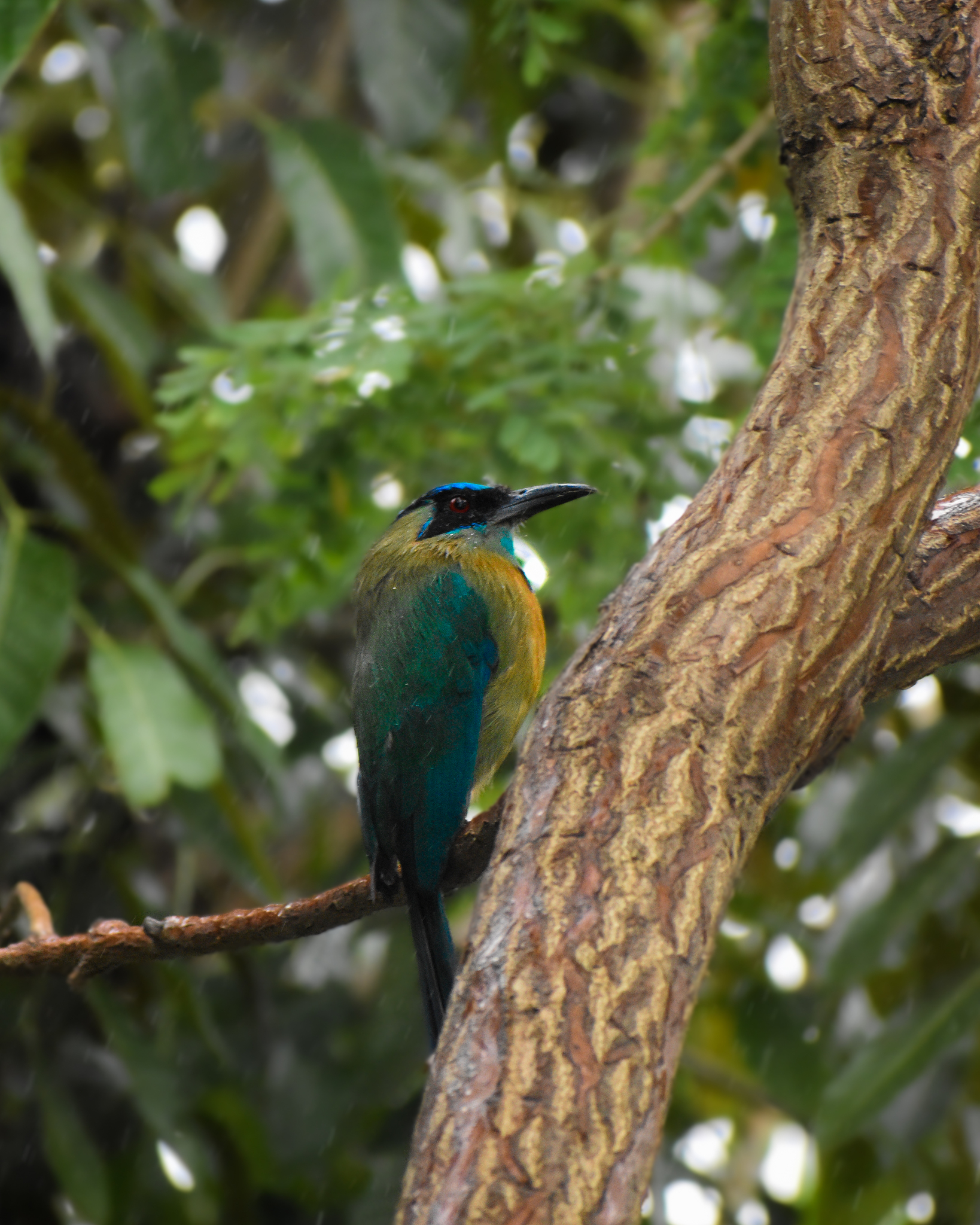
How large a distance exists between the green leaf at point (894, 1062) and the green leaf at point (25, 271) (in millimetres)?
2779

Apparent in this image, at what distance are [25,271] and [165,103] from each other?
50.0 inches

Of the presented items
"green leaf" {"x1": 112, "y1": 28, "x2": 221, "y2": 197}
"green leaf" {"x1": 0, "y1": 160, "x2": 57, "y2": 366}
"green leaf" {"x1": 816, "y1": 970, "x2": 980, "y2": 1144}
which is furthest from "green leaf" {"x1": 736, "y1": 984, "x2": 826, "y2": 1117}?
"green leaf" {"x1": 112, "y1": 28, "x2": 221, "y2": 197}

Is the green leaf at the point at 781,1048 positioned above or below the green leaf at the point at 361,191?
below

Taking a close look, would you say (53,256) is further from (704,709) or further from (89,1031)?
(704,709)

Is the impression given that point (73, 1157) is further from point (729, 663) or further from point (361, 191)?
point (361, 191)

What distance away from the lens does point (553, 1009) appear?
1392 mm

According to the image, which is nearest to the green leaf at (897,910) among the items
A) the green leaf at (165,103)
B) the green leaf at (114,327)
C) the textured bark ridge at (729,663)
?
the textured bark ridge at (729,663)

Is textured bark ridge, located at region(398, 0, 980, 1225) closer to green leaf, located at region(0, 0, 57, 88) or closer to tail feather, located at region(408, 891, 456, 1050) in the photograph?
tail feather, located at region(408, 891, 456, 1050)

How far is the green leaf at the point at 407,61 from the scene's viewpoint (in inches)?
166

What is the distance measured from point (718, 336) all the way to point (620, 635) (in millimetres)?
2493

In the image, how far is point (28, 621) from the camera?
11.5ft

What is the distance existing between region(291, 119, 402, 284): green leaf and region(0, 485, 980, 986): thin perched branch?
8.12 ft

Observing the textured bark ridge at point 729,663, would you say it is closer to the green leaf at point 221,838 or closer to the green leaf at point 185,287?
the green leaf at point 221,838

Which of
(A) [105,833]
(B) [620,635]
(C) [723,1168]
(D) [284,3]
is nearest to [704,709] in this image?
(B) [620,635]
